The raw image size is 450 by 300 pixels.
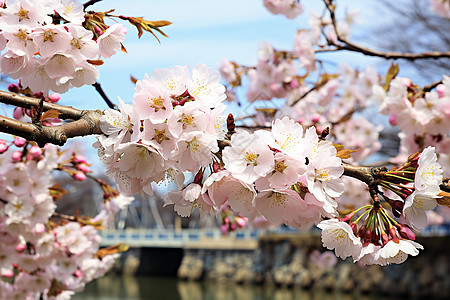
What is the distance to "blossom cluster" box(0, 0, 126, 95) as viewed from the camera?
3.74 feet

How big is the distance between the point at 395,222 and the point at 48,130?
2.38 ft

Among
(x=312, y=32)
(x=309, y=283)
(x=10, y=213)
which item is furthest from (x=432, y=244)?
(x=10, y=213)

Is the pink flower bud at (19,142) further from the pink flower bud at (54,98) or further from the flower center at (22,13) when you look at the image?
the flower center at (22,13)

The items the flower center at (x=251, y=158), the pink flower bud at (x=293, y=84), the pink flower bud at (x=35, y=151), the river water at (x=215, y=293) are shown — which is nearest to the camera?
the flower center at (x=251, y=158)

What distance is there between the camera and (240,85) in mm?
3209

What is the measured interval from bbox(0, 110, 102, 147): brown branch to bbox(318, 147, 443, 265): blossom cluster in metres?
0.52

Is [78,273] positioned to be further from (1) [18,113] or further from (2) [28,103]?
(2) [28,103]

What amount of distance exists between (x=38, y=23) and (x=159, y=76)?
35cm

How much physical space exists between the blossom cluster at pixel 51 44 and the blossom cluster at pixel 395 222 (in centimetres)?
65

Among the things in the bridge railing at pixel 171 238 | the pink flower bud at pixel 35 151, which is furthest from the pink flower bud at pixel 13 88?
the bridge railing at pixel 171 238

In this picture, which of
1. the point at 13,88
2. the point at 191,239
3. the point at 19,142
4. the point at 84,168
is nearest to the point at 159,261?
the point at 191,239

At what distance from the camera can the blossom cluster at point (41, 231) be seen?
2.00m

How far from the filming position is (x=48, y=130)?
1013 millimetres

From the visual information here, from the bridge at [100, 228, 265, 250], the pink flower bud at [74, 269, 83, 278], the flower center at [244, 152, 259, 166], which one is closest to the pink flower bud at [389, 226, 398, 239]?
the flower center at [244, 152, 259, 166]
